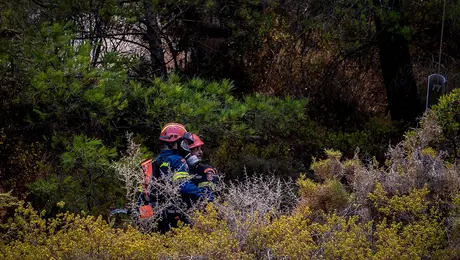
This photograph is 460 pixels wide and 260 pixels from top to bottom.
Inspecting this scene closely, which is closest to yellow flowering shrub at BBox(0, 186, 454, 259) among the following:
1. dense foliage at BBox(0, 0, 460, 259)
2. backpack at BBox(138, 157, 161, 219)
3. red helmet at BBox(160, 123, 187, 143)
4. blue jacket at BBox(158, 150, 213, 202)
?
dense foliage at BBox(0, 0, 460, 259)

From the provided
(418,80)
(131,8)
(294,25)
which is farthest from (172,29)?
(418,80)

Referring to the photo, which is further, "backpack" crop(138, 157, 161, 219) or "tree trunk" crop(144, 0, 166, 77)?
"tree trunk" crop(144, 0, 166, 77)

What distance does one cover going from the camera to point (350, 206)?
6.10 m

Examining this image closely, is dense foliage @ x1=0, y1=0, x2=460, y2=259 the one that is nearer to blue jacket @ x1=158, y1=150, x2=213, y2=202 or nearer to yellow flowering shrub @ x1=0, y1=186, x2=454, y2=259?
yellow flowering shrub @ x1=0, y1=186, x2=454, y2=259

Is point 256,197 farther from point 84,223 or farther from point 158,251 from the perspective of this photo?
point 84,223

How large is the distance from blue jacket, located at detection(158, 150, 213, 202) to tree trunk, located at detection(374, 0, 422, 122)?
21.6 ft

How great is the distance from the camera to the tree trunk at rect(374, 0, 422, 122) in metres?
12.3

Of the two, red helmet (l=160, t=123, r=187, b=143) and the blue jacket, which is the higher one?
red helmet (l=160, t=123, r=187, b=143)

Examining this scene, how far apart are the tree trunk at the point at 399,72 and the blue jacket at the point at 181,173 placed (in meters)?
6.57

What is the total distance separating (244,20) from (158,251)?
7.88 meters

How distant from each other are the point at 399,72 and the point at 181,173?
7.36 metres

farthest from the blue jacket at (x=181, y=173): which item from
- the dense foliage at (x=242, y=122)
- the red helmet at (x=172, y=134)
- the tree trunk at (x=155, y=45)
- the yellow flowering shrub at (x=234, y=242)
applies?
the tree trunk at (x=155, y=45)

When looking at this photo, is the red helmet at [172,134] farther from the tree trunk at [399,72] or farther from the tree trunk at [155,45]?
the tree trunk at [399,72]

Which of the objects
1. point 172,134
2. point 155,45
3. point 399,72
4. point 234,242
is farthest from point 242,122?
point 399,72
